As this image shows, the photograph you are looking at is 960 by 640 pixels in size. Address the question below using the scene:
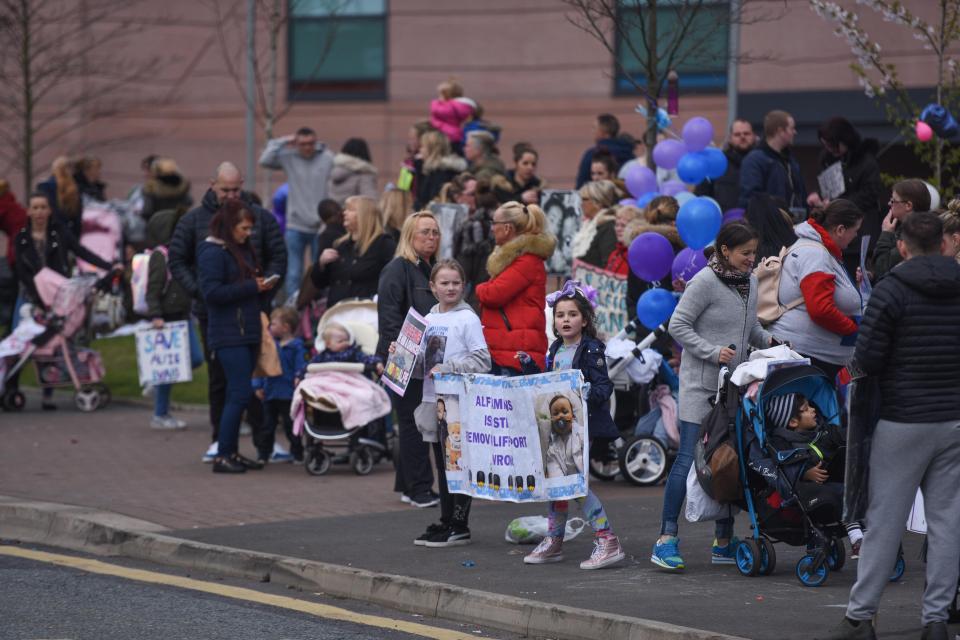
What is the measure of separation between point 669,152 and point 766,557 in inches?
227

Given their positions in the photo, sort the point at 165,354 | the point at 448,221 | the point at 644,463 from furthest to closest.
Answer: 1. the point at 165,354
2. the point at 448,221
3. the point at 644,463

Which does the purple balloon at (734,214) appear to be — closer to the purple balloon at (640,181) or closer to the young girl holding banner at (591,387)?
the purple balloon at (640,181)

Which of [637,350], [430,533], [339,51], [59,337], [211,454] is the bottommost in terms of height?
[211,454]

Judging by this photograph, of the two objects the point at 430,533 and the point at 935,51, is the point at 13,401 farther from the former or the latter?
the point at 935,51

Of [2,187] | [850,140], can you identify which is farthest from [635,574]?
[2,187]

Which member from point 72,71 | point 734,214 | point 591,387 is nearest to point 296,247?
point 734,214

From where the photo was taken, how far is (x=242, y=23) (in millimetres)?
24906

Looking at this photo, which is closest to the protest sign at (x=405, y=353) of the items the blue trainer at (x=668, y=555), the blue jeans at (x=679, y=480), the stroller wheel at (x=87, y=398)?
the blue jeans at (x=679, y=480)

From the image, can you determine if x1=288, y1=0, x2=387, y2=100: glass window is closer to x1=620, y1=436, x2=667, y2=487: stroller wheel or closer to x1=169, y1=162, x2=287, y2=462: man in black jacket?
x1=169, y1=162, x2=287, y2=462: man in black jacket

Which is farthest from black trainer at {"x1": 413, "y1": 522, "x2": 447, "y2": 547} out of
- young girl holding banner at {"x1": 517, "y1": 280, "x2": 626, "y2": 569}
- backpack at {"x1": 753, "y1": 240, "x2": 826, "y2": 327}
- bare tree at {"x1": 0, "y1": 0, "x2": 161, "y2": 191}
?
bare tree at {"x1": 0, "y1": 0, "x2": 161, "y2": 191}

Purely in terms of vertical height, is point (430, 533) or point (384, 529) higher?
Result: point (430, 533)

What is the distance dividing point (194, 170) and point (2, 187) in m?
6.86

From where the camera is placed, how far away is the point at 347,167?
17672 millimetres

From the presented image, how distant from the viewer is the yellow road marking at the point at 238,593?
8102 millimetres
